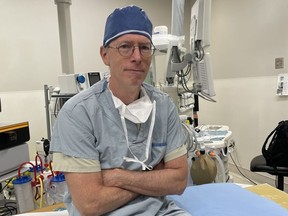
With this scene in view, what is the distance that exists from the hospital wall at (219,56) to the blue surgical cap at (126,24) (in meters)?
2.42

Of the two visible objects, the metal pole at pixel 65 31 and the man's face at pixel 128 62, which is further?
the metal pole at pixel 65 31

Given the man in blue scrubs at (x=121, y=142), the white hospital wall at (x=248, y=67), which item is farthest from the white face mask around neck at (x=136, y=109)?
the white hospital wall at (x=248, y=67)

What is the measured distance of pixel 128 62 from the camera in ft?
3.71

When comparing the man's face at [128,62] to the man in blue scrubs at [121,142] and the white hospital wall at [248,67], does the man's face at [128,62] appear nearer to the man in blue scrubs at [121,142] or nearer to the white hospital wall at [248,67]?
the man in blue scrubs at [121,142]

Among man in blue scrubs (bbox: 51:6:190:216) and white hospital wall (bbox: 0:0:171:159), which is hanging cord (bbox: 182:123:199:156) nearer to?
man in blue scrubs (bbox: 51:6:190:216)

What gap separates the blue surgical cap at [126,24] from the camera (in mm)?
1122

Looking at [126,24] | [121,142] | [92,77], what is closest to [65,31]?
[92,77]

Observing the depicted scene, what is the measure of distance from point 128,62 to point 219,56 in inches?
122

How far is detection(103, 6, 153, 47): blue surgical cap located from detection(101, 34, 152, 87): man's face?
0.07 feet


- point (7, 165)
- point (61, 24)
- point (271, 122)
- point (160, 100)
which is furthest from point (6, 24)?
point (271, 122)

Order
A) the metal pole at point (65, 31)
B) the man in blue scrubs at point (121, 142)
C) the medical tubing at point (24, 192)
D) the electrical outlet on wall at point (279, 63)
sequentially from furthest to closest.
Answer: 1. the electrical outlet on wall at point (279, 63)
2. the metal pole at point (65, 31)
3. the medical tubing at point (24, 192)
4. the man in blue scrubs at point (121, 142)

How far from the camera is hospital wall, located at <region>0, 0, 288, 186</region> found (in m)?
3.10

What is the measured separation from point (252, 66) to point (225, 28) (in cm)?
75

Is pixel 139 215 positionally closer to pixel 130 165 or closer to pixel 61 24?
pixel 130 165
